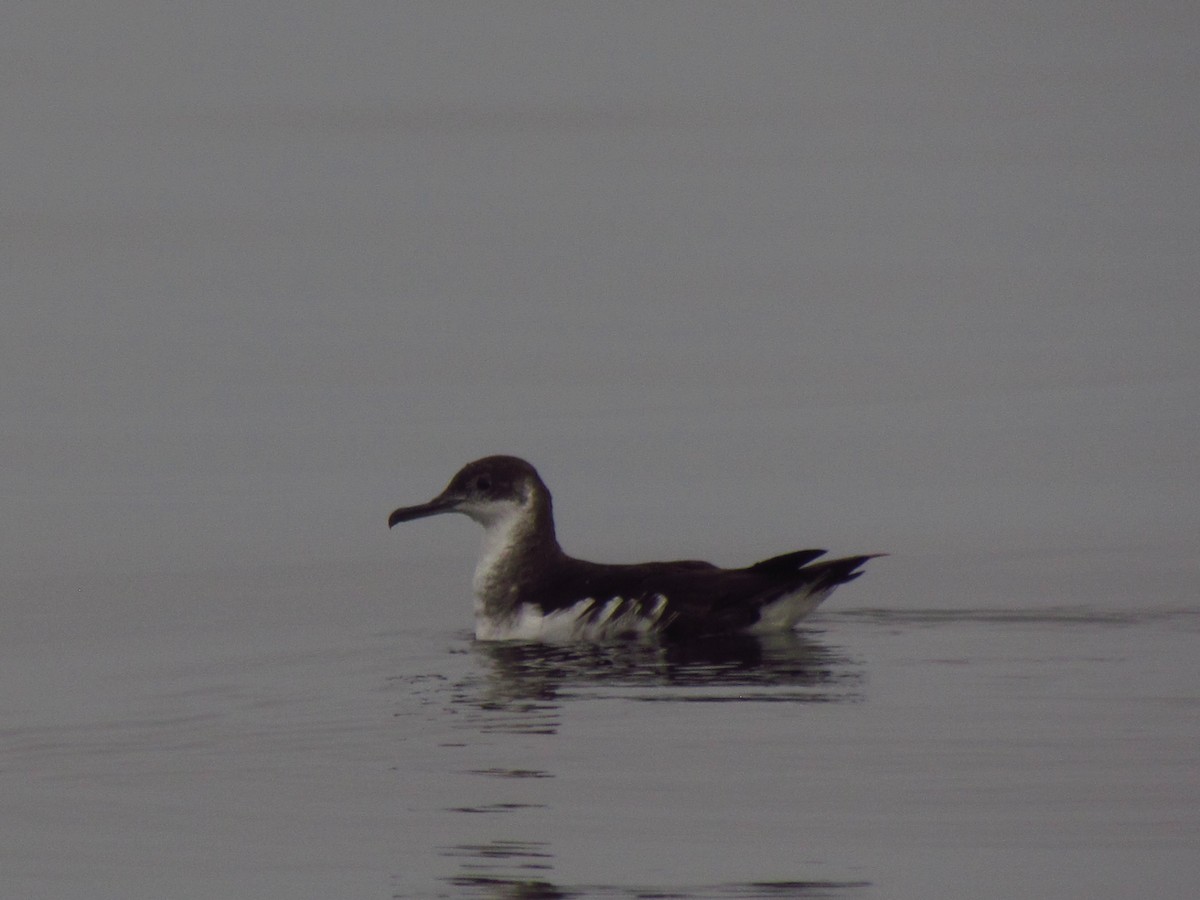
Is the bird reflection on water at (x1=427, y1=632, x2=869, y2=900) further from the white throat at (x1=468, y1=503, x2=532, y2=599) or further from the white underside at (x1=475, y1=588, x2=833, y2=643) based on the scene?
the white throat at (x1=468, y1=503, x2=532, y2=599)

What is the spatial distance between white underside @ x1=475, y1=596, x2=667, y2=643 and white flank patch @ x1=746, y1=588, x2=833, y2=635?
54 centimetres

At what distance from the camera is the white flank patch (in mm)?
13359

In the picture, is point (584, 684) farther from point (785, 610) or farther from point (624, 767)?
point (624, 767)

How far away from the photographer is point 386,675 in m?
12.8

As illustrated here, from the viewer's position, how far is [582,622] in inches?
526

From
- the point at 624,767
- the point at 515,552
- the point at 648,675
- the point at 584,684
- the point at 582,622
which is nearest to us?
the point at 624,767

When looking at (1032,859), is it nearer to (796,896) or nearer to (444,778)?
(796,896)

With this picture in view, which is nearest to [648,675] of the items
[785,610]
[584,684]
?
[584,684]

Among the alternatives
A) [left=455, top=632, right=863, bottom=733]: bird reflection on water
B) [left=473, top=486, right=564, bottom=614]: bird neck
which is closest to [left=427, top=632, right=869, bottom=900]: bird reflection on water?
[left=455, top=632, right=863, bottom=733]: bird reflection on water

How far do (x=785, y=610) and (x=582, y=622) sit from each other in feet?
3.54

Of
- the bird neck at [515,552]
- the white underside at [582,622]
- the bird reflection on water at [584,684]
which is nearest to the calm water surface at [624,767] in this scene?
the bird reflection on water at [584,684]

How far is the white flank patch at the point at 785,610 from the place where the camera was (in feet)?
43.8

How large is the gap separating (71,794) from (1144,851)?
13.7ft

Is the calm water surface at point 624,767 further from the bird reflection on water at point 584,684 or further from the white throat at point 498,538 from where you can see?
the white throat at point 498,538
